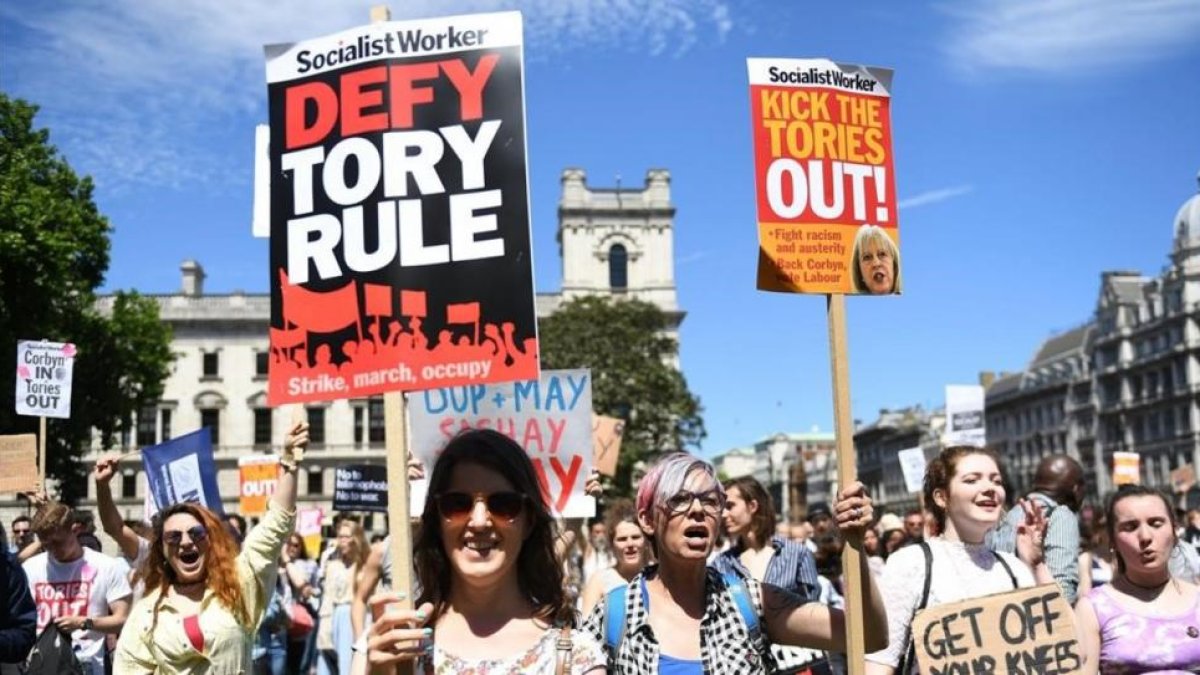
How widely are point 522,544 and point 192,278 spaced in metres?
69.1

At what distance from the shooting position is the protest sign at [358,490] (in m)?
15.4

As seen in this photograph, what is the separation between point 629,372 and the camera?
151 ft

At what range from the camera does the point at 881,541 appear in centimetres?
1223

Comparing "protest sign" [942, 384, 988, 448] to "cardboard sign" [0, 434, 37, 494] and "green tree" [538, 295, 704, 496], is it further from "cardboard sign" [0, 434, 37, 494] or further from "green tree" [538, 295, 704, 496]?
"green tree" [538, 295, 704, 496]

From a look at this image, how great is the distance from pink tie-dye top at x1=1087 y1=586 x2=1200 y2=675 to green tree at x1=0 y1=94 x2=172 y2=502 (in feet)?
88.1

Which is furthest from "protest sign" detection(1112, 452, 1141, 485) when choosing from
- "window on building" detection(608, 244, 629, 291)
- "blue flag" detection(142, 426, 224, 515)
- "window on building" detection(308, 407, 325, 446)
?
"window on building" detection(308, 407, 325, 446)

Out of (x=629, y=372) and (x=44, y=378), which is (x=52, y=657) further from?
(x=629, y=372)

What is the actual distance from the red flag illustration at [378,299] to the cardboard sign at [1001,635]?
6.59 feet

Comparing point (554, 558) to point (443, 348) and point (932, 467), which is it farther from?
Answer: point (932, 467)

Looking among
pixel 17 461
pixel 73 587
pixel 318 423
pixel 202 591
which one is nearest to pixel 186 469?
pixel 73 587

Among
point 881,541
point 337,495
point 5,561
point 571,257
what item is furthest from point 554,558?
point 571,257

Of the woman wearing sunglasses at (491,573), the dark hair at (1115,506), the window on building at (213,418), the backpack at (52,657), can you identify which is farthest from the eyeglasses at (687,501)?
the window on building at (213,418)

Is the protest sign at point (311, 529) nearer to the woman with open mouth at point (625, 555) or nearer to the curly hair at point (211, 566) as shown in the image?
the woman with open mouth at point (625, 555)

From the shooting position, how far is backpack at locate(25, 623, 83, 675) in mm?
6535
